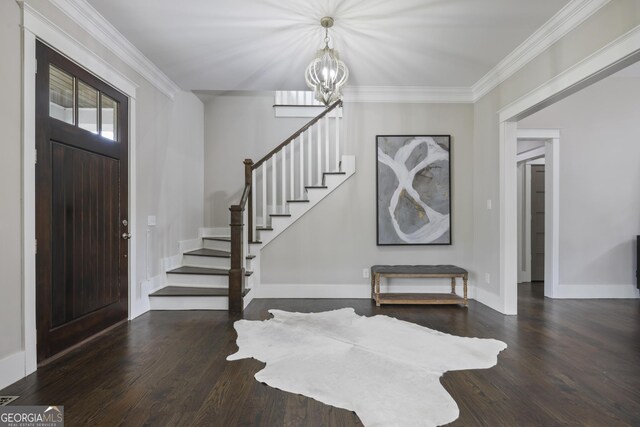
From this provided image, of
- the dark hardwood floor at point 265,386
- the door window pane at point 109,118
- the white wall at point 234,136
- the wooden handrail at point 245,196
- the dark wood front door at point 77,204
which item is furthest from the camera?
the white wall at point 234,136

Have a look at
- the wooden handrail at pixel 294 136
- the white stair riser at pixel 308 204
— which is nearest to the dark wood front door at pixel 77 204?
the wooden handrail at pixel 294 136

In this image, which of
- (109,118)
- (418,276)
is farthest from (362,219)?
(109,118)

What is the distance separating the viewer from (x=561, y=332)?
318cm

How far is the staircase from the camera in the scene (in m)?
3.88

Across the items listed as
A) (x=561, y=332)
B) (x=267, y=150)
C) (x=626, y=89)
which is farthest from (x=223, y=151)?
(x=626, y=89)

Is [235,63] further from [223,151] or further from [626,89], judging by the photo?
[626,89]

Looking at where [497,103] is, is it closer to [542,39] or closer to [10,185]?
[542,39]

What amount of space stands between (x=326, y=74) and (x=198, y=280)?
2.99m

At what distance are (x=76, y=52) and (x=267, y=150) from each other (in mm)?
2965

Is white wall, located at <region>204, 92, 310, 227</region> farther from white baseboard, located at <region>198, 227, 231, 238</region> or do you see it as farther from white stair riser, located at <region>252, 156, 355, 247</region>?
white stair riser, located at <region>252, 156, 355, 247</region>

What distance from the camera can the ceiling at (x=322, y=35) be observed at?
8.95 ft

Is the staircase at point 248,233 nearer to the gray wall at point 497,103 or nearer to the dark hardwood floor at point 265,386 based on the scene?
the dark hardwood floor at point 265,386

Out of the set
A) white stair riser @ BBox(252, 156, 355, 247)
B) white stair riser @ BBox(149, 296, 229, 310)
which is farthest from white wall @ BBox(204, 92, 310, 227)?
white stair riser @ BBox(149, 296, 229, 310)

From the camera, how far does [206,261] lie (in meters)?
4.57
